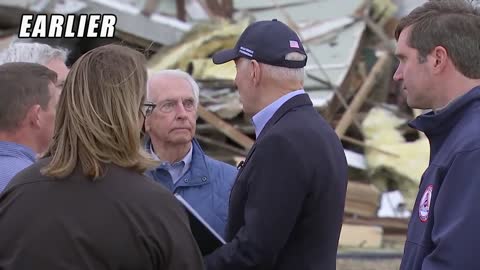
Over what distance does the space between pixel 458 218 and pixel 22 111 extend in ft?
4.79

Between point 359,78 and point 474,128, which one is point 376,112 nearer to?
point 359,78

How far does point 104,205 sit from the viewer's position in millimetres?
2127

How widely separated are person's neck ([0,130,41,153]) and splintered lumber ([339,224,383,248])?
505cm

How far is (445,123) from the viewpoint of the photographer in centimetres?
246

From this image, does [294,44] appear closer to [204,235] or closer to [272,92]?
[272,92]

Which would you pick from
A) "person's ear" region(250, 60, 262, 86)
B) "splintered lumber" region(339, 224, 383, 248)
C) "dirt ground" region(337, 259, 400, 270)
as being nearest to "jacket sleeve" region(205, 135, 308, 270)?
"person's ear" region(250, 60, 262, 86)

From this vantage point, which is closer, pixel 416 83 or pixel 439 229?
pixel 439 229

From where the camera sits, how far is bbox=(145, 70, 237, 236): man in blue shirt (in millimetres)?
3498

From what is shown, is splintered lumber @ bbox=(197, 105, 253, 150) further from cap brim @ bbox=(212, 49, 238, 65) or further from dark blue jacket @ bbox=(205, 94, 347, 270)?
dark blue jacket @ bbox=(205, 94, 347, 270)

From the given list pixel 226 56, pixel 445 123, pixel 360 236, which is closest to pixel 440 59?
pixel 445 123

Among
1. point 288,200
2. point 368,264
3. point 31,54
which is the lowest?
point 368,264

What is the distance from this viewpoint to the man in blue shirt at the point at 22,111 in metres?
2.75

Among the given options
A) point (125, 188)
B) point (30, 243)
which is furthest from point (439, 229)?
point (30, 243)

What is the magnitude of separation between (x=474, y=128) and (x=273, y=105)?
32.4 inches
